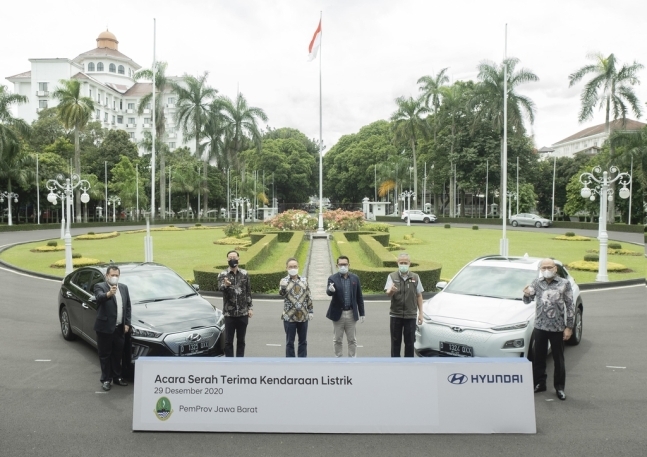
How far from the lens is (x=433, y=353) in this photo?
7672mm

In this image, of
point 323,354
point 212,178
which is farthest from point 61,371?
point 212,178

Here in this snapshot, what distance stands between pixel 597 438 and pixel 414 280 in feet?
10.1

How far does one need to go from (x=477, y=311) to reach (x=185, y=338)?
14.0 feet

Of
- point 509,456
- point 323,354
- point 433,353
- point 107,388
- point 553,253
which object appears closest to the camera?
point 509,456

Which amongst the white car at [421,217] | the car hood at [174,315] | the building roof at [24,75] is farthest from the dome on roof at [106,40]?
the car hood at [174,315]

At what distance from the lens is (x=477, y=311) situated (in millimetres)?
7797

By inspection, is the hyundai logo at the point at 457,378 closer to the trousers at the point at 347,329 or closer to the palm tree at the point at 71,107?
the trousers at the point at 347,329

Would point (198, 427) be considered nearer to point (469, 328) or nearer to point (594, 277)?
point (469, 328)

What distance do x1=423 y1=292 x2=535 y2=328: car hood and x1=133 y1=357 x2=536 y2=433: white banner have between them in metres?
1.91

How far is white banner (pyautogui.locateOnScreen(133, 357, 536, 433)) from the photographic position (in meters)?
5.48

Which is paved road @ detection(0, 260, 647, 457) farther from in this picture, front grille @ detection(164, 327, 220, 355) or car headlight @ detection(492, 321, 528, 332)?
car headlight @ detection(492, 321, 528, 332)

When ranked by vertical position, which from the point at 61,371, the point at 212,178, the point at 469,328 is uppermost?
the point at 212,178

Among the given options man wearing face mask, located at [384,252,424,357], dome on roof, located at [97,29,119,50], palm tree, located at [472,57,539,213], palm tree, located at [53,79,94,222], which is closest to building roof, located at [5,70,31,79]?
dome on roof, located at [97,29,119,50]

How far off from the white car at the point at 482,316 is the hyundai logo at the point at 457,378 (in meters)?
1.82
